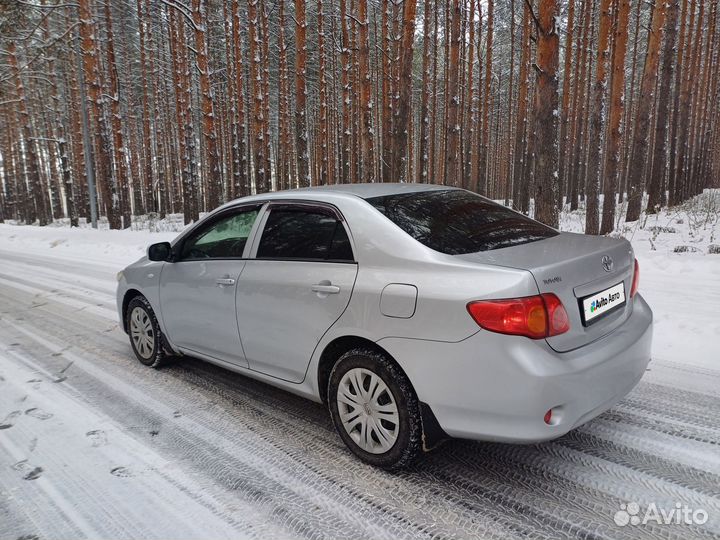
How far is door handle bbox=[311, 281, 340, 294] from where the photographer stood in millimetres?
2865

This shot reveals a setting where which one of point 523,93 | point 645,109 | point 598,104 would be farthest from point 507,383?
point 523,93

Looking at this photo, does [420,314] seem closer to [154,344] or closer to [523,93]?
[154,344]

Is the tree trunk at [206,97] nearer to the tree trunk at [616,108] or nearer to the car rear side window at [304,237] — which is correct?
the tree trunk at [616,108]

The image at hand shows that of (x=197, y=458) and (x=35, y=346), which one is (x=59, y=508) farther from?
(x=35, y=346)

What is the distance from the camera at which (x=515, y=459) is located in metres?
2.85

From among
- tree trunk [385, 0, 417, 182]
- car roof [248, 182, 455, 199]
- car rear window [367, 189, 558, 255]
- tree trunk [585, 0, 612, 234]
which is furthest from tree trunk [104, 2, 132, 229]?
car rear window [367, 189, 558, 255]

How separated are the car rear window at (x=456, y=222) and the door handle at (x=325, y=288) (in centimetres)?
53

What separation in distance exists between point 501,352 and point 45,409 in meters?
3.41

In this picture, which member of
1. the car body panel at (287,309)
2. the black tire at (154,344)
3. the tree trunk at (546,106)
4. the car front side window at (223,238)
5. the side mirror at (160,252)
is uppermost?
the tree trunk at (546,106)

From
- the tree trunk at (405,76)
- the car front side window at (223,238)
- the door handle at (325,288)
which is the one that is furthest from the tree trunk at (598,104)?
the door handle at (325,288)

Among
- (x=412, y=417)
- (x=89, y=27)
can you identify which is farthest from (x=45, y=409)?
(x=89, y=27)

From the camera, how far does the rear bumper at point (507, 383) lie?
89.0 inches

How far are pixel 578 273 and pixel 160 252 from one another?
3334 millimetres

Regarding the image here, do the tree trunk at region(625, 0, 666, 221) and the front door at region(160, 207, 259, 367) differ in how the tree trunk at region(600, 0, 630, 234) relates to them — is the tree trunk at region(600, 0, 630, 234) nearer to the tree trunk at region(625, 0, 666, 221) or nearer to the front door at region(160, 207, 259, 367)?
the tree trunk at region(625, 0, 666, 221)
